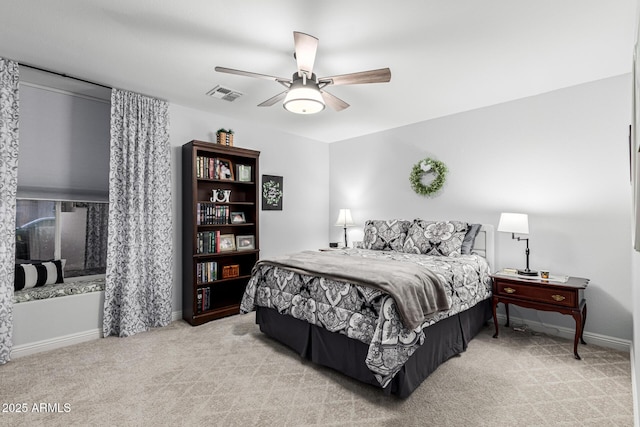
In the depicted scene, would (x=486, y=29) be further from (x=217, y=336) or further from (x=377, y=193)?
(x=217, y=336)

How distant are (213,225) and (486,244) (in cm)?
337

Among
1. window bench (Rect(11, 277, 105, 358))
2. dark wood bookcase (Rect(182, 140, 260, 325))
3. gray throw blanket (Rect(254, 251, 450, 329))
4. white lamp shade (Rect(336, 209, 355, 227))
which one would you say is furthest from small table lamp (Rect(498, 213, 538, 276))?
window bench (Rect(11, 277, 105, 358))

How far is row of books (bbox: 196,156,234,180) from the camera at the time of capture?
3.75 metres

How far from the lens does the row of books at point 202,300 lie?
3654 mm

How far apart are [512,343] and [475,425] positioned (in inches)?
59.3

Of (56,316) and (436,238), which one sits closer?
(56,316)

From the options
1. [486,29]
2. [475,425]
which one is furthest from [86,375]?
[486,29]

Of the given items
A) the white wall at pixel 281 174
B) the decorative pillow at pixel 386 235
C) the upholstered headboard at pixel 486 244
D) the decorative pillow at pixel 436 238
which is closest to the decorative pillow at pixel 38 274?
the white wall at pixel 281 174

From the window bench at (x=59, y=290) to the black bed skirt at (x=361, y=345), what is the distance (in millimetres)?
1789

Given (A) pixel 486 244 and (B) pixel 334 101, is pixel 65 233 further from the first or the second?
(A) pixel 486 244

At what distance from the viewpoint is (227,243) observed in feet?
13.3

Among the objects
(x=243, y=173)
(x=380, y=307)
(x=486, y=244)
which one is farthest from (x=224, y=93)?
(x=486, y=244)

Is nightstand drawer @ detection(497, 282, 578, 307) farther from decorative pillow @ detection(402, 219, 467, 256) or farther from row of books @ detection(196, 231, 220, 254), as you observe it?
row of books @ detection(196, 231, 220, 254)

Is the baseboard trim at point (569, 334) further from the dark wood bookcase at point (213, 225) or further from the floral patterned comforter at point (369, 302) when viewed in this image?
the dark wood bookcase at point (213, 225)
